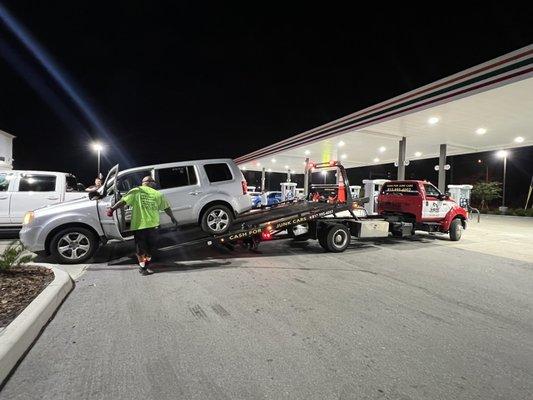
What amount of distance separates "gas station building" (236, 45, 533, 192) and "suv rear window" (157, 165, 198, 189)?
29.2 ft

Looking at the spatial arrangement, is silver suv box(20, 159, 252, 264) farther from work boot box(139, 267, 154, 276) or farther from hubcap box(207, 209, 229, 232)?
work boot box(139, 267, 154, 276)

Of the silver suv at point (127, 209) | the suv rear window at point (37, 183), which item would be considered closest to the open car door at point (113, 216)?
the silver suv at point (127, 209)

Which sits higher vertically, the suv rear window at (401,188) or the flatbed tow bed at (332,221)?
the suv rear window at (401,188)

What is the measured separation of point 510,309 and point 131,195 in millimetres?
6613

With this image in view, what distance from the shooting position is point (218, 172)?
8.17m

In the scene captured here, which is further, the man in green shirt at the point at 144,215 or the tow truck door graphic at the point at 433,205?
the tow truck door graphic at the point at 433,205

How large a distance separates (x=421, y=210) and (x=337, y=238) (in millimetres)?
3764

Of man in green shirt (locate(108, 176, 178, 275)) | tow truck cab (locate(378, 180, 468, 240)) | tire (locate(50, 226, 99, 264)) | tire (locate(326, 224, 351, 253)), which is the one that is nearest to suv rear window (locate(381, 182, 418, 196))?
tow truck cab (locate(378, 180, 468, 240))

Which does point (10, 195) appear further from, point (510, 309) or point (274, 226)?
point (510, 309)

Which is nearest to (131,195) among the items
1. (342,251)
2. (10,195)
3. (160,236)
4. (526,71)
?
(160,236)

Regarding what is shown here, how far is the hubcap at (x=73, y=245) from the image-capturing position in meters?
7.13

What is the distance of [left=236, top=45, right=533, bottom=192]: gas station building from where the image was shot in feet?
32.3

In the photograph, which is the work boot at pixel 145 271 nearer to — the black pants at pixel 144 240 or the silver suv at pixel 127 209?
the black pants at pixel 144 240

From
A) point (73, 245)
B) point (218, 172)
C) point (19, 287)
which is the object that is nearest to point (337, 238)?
point (218, 172)
